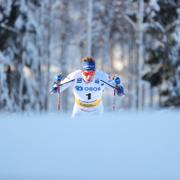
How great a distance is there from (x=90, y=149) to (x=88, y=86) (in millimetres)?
7767

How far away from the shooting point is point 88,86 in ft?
35.9

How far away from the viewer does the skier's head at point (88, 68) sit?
10.6 metres

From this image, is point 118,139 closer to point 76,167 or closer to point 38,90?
point 76,167

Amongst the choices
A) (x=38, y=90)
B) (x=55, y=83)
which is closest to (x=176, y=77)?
(x=38, y=90)

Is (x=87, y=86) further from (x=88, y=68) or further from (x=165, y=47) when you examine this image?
(x=165, y=47)

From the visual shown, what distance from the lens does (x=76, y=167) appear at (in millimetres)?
3098

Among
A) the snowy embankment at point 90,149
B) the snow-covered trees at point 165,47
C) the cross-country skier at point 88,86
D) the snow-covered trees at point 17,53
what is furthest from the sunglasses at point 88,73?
the snow-covered trees at point 165,47

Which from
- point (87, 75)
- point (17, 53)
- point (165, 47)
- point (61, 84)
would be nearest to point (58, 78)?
point (61, 84)

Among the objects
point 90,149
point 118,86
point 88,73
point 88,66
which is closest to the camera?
point 90,149

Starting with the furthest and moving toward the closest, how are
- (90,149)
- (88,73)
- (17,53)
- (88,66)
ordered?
(17,53) → (88,73) → (88,66) → (90,149)

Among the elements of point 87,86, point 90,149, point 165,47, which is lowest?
point 90,149

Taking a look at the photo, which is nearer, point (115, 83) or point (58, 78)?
point (58, 78)

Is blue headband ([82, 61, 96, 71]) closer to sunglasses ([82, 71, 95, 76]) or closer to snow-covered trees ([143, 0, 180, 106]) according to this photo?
sunglasses ([82, 71, 95, 76])

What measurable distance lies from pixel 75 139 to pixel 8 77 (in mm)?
22770
